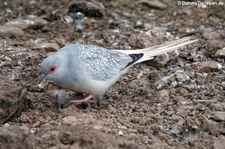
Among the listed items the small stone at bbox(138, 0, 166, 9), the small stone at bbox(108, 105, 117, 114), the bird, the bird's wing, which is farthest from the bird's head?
the small stone at bbox(138, 0, 166, 9)

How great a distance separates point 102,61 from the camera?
6746 mm

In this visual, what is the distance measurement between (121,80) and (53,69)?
1.60 m

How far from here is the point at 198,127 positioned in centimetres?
622

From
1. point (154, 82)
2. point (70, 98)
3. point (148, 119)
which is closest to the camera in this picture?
point (148, 119)

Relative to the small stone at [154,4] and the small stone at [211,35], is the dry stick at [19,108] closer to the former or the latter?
the small stone at [211,35]

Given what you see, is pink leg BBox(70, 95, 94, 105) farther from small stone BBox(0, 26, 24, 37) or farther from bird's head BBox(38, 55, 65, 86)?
small stone BBox(0, 26, 24, 37)

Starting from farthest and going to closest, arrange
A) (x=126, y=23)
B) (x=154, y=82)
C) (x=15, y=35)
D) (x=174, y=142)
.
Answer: (x=126, y=23) → (x=15, y=35) → (x=154, y=82) → (x=174, y=142)

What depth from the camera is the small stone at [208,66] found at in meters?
7.71

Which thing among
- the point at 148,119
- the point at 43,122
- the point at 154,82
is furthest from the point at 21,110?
the point at 154,82

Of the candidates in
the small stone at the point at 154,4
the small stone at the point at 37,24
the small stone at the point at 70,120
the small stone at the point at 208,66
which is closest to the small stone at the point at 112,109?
the small stone at the point at 70,120

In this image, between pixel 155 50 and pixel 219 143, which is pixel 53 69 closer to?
pixel 155 50

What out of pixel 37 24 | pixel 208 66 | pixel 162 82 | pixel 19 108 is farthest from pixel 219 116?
pixel 37 24

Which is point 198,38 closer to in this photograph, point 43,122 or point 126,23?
point 126,23

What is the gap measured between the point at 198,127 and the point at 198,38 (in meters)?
2.81
